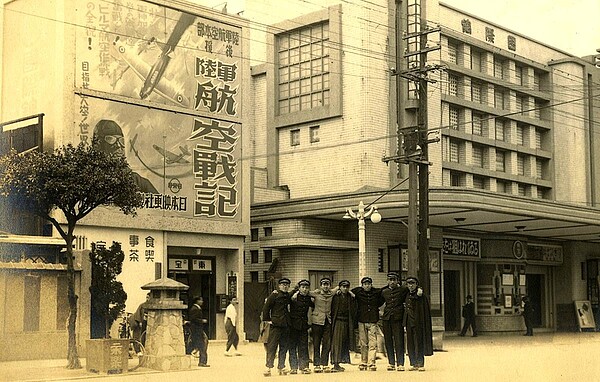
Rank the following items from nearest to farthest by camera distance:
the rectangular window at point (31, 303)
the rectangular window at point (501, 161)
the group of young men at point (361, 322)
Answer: the group of young men at point (361, 322), the rectangular window at point (31, 303), the rectangular window at point (501, 161)

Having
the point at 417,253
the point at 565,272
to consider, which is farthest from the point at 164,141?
the point at 565,272

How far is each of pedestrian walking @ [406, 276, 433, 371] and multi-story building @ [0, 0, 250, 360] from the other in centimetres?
708

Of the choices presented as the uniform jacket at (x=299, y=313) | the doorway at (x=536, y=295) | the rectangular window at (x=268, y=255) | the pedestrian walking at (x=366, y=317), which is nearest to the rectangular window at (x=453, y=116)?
the doorway at (x=536, y=295)

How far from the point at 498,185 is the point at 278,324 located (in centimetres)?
2215

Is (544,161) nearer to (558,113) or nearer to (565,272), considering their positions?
(558,113)

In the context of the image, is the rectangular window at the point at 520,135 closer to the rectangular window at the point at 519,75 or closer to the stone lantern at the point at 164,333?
the rectangular window at the point at 519,75

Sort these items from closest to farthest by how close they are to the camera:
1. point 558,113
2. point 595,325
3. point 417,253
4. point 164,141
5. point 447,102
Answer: point 417,253
point 164,141
point 447,102
point 595,325
point 558,113

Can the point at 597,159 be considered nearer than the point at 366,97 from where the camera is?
No

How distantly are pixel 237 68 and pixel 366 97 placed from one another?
607 centimetres

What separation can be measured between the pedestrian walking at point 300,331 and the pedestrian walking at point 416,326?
1914 mm

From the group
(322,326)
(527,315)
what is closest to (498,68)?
(527,315)

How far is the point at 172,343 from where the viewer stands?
53.9 ft

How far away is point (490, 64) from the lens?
35156mm

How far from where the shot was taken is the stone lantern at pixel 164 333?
1631 centimetres
